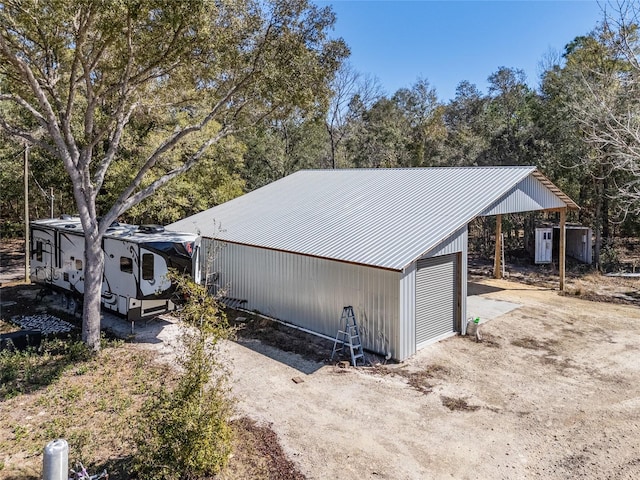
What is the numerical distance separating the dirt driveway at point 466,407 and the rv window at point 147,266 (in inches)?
112

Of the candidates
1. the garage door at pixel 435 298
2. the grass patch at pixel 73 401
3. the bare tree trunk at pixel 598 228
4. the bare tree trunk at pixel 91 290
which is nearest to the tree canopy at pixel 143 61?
the bare tree trunk at pixel 91 290

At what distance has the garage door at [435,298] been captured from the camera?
10352 mm

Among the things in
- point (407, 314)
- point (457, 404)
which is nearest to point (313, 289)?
point (407, 314)

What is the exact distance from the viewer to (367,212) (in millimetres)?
12828

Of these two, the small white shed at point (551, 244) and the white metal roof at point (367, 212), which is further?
the small white shed at point (551, 244)

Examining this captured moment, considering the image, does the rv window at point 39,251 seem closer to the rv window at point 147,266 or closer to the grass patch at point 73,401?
the grass patch at point 73,401

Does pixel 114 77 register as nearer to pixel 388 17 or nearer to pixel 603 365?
pixel 388 17

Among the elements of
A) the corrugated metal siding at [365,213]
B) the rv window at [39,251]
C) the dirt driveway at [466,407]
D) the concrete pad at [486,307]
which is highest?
the corrugated metal siding at [365,213]

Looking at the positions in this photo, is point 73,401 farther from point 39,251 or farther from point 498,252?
point 498,252

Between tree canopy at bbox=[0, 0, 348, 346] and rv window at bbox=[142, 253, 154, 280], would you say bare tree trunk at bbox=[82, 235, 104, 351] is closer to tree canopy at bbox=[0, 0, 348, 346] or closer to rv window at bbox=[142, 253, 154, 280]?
tree canopy at bbox=[0, 0, 348, 346]

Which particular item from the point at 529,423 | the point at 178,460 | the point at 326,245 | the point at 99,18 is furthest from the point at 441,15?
the point at 178,460

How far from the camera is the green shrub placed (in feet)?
17.0

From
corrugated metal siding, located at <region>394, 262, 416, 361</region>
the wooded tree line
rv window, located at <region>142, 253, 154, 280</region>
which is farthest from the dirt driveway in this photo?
the wooded tree line

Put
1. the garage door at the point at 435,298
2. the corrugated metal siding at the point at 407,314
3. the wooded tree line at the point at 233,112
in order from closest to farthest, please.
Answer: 1. the wooded tree line at the point at 233,112
2. the corrugated metal siding at the point at 407,314
3. the garage door at the point at 435,298
